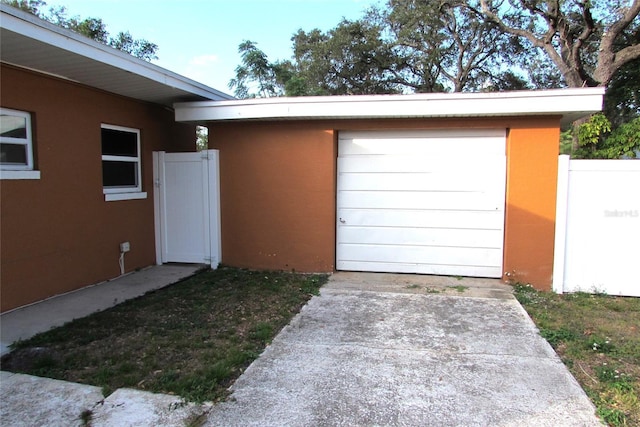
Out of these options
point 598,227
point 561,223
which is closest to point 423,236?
point 561,223

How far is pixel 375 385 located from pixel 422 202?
12.8 ft

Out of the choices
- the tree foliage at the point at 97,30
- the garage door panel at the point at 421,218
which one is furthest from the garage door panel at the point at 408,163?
the tree foliage at the point at 97,30

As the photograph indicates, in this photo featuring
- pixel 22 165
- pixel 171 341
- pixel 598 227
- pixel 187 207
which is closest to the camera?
pixel 171 341

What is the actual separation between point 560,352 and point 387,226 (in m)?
3.31

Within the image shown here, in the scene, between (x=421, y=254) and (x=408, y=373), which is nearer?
(x=408, y=373)

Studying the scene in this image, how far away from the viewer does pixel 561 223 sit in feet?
19.3

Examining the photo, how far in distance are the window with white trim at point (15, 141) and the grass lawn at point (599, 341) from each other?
20.1ft

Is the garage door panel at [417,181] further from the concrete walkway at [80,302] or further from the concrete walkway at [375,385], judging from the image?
the concrete walkway at [80,302]

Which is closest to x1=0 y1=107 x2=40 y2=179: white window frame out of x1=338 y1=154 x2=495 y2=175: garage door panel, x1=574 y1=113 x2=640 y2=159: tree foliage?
x1=338 y1=154 x2=495 y2=175: garage door panel

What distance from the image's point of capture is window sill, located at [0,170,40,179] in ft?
15.4

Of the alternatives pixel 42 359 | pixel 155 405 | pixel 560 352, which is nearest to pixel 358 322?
pixel 560 352

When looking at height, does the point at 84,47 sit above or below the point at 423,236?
above

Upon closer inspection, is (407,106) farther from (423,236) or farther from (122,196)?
(122,196)

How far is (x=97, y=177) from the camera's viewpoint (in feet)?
20.0
